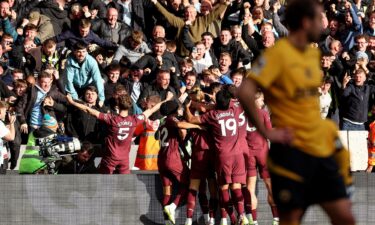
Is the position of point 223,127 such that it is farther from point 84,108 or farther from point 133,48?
point 133,48

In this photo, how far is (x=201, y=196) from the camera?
16.3 m

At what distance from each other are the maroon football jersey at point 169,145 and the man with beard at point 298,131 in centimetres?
723

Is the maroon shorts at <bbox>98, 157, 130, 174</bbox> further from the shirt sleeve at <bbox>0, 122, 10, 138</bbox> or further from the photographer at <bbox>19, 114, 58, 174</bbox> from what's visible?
the shirt sleeve at <bbox>0, 122, 10, 138</bbox>

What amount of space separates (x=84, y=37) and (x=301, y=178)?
11835mm

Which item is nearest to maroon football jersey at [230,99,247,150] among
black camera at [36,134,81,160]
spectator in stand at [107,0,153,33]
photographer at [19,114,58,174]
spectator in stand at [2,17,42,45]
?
black camera at [36,134,81,160]

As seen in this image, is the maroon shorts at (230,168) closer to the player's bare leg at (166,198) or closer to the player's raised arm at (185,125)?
the player's raised arm at (185,125)

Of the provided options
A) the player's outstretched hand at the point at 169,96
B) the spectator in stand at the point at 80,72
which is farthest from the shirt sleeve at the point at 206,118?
the spectator in stand at the point at 80,72

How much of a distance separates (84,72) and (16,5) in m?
3.15

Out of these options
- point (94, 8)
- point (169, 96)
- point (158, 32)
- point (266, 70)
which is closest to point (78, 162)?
point (169, 96)

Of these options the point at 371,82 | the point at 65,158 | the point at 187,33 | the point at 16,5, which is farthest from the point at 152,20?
the point at 65,158

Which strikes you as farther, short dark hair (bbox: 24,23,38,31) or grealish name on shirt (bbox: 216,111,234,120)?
short dark hair (bbox: 24,23,38,31)

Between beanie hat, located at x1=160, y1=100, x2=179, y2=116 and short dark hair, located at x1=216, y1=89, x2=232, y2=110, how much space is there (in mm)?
808

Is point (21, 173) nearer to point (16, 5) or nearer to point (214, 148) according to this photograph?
point (214, 148)

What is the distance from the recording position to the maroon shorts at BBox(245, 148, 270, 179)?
16391 millimetres
